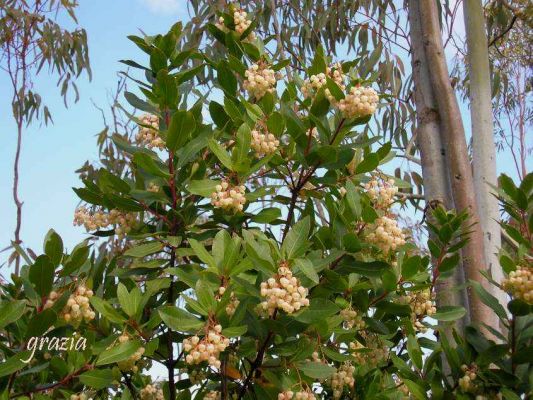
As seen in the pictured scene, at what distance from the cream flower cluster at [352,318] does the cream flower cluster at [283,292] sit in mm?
268

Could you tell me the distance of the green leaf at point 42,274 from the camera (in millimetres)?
1413

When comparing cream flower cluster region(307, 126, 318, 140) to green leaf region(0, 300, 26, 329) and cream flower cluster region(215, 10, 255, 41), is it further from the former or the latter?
green leaf region(0, 300, 26, 329)

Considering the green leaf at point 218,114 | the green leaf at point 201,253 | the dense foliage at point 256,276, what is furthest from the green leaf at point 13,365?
the green leaf at point 218,114

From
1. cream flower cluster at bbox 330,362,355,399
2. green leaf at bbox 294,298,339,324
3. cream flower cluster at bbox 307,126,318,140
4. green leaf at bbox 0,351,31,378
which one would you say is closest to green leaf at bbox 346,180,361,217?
cream flower cluster at bbox 307,126,318,140

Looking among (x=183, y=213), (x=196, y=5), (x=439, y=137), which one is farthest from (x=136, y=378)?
(x=196, y=5)

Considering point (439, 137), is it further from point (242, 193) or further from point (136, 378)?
point (136, 378)

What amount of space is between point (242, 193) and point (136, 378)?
2.06 feet

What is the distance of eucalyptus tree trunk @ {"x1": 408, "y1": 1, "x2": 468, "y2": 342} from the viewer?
177 cm

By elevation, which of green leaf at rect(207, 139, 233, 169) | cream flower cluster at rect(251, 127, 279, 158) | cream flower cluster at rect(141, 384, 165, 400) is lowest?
cream flower cluster at rect(141, 384, 165, 400)

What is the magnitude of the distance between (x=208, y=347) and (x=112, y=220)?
556 mm

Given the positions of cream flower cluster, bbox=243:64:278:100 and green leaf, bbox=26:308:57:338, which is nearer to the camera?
green leaf, bbox=26:308:57:338

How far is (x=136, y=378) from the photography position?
1837mm

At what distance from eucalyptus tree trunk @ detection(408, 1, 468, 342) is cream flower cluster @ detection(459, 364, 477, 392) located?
21cm

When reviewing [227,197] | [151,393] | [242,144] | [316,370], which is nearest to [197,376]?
[151,393]
